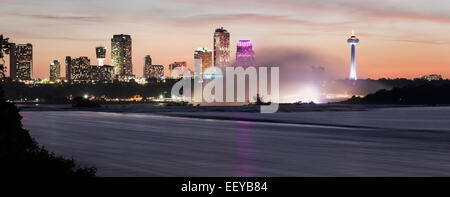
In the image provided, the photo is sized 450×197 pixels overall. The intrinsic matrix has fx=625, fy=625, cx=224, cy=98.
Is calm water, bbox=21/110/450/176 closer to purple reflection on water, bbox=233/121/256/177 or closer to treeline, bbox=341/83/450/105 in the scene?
purple reflection on water, bbox=233/121/256/177

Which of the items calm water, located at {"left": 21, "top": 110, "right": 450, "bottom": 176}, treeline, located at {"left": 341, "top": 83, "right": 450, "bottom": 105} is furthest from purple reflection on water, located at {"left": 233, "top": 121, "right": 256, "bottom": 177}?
treeline, located at {"left": 341, "top": 83, "right": 450, "bottom": 105}

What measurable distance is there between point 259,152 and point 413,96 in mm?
135621

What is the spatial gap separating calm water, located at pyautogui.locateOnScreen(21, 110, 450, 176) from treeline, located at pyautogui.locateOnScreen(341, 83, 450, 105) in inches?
4364

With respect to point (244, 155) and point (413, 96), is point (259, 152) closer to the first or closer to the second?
point (244, 155)

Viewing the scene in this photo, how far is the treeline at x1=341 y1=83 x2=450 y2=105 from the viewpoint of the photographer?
158000mm

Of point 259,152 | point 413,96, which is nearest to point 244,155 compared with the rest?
point 259,152

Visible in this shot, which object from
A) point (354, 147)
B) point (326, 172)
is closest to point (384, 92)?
point (354, 147)

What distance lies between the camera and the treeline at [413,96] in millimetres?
158000

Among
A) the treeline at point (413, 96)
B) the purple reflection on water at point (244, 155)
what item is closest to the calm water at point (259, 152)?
the purple reflection on water at point (244, 155)

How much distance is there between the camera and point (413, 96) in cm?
16275

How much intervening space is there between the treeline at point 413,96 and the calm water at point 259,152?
111m

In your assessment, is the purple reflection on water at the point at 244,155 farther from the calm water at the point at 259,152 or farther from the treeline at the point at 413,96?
the treeline at the point at 413,96

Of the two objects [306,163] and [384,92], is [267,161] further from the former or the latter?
[384,92]

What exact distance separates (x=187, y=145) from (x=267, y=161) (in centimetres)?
993
